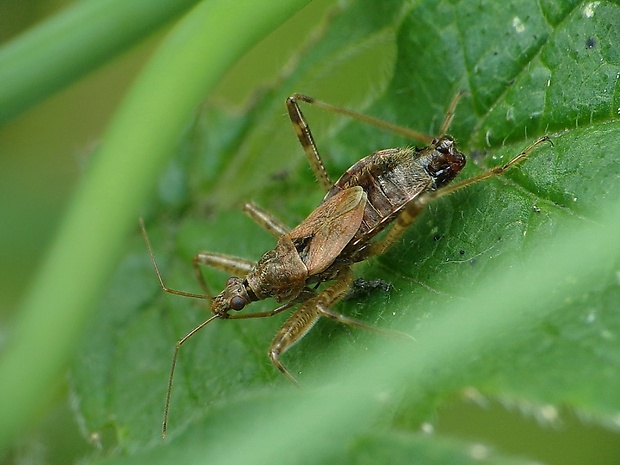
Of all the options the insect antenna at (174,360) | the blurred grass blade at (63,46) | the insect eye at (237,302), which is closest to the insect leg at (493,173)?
the insect eye at (237,302)

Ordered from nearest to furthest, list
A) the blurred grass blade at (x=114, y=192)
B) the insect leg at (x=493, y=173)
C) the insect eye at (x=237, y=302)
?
1. the blurred grass blade at (x=114, y=192)
2. the insect leg at (x=493, y=173)
3. the insect eye at (x=237, y=302)

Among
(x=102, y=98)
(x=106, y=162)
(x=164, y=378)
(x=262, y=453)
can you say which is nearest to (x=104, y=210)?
(x=106, y=162)

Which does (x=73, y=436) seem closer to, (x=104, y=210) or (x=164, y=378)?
(x=164, y=378)

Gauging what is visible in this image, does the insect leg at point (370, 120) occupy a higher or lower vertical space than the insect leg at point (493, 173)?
higher

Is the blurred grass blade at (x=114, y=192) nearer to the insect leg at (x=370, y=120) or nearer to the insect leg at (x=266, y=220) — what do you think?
the insect leg at (x=370, y=120)

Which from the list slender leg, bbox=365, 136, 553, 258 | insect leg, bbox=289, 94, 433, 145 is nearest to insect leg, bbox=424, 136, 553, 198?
slender leg, bbox=365, 136, 553, 258
